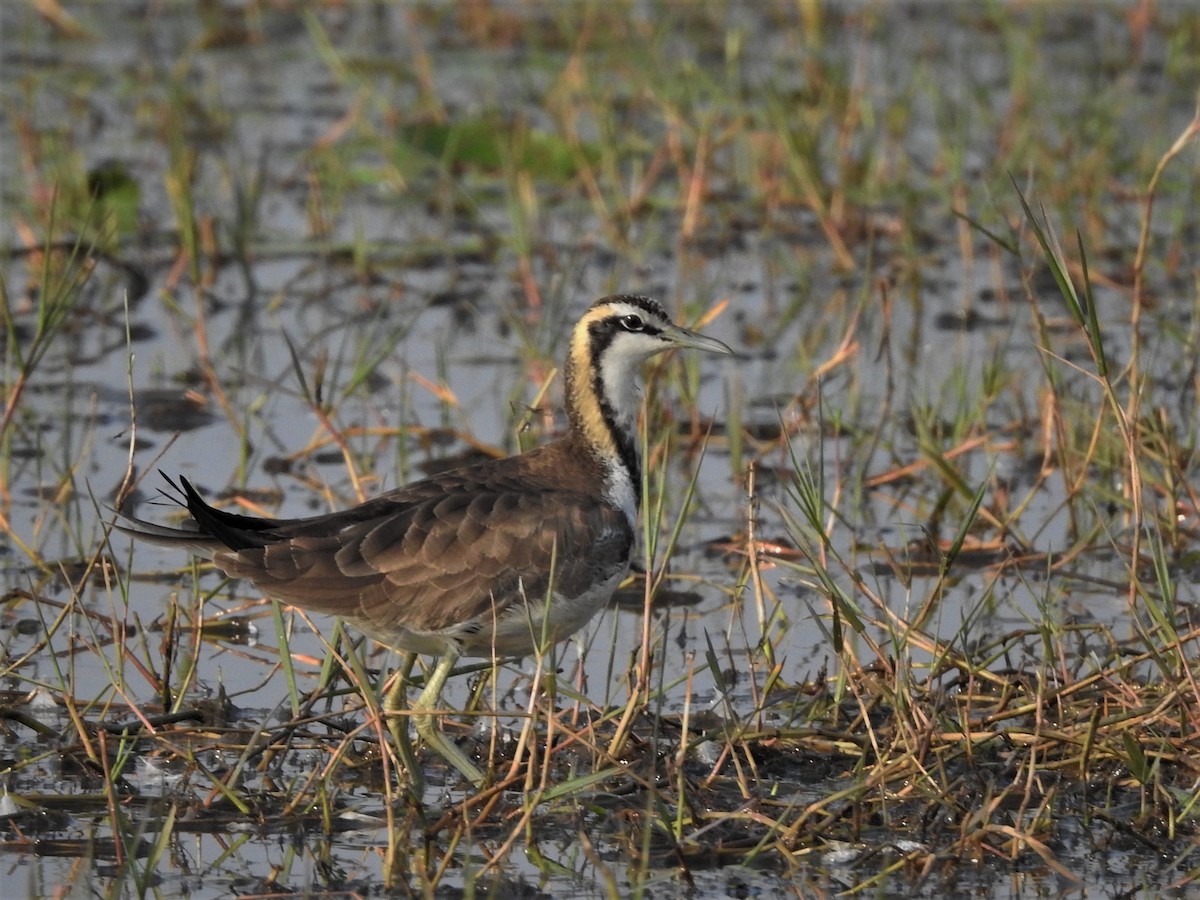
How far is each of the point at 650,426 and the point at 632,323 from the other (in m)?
1.42

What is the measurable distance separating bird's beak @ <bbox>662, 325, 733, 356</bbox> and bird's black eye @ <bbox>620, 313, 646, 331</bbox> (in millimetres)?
87

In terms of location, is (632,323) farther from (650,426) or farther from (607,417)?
(650,426)

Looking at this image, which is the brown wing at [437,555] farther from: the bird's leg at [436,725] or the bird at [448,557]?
the bird's leg at [436,725]

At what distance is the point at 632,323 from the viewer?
22.9ft

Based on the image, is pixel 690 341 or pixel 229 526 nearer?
pixel 229 526

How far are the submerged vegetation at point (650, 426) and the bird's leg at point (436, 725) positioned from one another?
114mm

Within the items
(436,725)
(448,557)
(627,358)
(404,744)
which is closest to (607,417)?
(627,358)

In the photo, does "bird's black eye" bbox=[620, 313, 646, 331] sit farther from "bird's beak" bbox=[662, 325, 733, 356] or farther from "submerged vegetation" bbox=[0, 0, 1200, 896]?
"submerged vegetation" bbox=[0, 0, 1200, 896]

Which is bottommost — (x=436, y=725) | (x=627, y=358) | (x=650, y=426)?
(x=436, y=725)

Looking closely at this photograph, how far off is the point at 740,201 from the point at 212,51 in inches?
210

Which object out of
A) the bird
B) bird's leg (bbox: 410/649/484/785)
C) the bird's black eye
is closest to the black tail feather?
the bird

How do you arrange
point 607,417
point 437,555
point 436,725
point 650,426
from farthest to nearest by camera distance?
point 650,426 < point 607,417 < point 437,555 < point 436,725

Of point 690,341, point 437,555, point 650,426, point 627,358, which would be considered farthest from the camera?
point 650,426

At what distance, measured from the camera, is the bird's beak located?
23.1 feet
